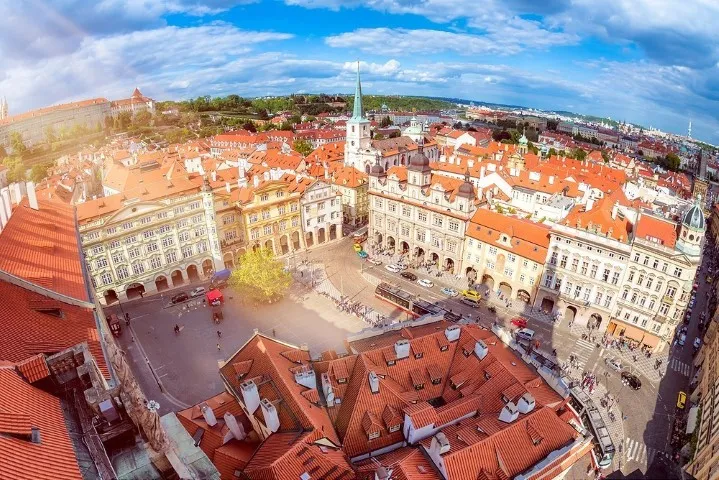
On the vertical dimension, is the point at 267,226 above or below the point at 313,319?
above

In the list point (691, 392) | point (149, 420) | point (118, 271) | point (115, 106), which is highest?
point (115, 106)

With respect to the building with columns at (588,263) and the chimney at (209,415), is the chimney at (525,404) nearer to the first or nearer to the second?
the chimney at (209,415)

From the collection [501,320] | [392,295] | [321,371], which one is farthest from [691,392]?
[321,371]

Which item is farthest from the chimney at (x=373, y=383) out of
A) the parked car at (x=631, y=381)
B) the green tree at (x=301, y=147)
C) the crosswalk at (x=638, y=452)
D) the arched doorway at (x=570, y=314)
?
the green tree at (x=301, y=147)

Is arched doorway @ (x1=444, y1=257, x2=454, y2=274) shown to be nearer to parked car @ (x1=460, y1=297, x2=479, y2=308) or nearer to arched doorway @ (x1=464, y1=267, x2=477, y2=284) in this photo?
arched doorway @ (x1=464, y1=267, x2=477, y2=284)

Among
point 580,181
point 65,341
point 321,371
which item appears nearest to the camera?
point 65,341

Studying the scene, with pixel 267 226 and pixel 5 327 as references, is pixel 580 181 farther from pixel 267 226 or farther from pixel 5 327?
pixel 5 327

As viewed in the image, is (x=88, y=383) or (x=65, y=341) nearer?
(x=88, y=383)
